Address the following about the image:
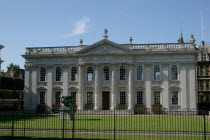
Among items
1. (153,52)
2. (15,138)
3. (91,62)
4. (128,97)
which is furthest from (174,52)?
(15,138)

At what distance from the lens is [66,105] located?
3048 centimetres

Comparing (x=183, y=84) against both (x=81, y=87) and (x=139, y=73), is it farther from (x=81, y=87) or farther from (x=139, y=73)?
(x=81, y=87)

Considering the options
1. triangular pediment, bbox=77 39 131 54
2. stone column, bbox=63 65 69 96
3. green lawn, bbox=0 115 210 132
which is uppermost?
triangular pediment, bbox=77 39 131 54

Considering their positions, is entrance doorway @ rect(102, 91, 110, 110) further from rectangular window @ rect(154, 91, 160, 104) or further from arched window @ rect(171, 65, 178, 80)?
arched window @ rect(171, 65, 178, 80)

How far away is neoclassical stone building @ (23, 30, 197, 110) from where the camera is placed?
40031 millimetres

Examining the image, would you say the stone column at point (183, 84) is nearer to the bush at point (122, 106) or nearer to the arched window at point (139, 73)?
the arched window at point (139, 73)

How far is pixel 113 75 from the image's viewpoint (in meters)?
41.3

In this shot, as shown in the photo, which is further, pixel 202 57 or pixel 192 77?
pixel 202 57

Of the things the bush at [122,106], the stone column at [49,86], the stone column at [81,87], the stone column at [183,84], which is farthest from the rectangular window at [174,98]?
the stone column at [49,86]

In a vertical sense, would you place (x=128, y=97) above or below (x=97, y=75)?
below

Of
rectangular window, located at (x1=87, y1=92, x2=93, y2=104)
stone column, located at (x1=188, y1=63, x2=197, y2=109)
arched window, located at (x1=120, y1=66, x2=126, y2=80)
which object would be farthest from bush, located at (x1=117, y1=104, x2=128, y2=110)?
stone column, located at (x1=188, y1=63, x2=197, y2=109)

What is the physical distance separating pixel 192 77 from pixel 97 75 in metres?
13.8

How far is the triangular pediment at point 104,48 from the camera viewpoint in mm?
41344

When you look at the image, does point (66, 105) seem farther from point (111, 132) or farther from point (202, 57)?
point (202, 57)
